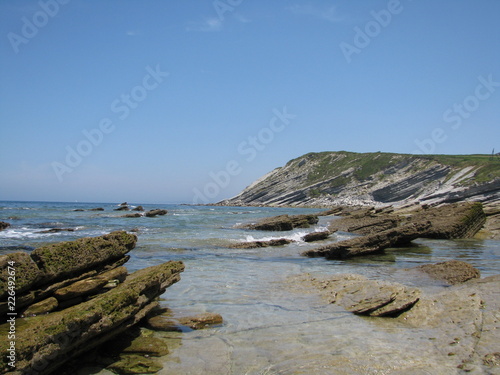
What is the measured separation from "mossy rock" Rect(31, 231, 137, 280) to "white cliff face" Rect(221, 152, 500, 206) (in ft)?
212

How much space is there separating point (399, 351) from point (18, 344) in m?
5.18

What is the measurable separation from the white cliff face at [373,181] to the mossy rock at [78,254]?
64.7 meters

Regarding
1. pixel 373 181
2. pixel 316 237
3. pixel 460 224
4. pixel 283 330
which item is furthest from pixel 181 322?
pixel 373 181

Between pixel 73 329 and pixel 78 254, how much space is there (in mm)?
2376

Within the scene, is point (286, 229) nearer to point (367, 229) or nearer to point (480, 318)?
point (367, 229)

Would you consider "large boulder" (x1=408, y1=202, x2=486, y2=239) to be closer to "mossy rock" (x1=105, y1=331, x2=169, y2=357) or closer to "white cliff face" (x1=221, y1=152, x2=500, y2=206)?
"mossy rock" (x1=105, y1=331, x2=169, y2=357)

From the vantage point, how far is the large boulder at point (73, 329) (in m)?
4.44

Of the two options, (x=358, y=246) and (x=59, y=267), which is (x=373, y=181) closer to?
(x=358, y=246)

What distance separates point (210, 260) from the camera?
15156mm

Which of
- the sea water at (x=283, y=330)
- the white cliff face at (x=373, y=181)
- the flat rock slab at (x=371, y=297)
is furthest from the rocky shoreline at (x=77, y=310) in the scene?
the white cliff face at (x=373, y=181)

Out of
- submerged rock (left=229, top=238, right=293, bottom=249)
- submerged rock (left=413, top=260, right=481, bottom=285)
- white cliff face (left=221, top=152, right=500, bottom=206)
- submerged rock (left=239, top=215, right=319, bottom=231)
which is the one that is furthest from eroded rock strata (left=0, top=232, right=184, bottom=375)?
white cliff face (left=221, top=152, right=500, bottom=206)

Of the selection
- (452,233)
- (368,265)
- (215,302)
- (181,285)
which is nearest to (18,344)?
(215,302)

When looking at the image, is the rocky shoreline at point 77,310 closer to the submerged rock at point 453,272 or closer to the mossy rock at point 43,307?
the mossy rock at point 43,307

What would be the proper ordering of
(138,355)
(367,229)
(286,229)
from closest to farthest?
(138,355)
(367,229)
(286,229)
